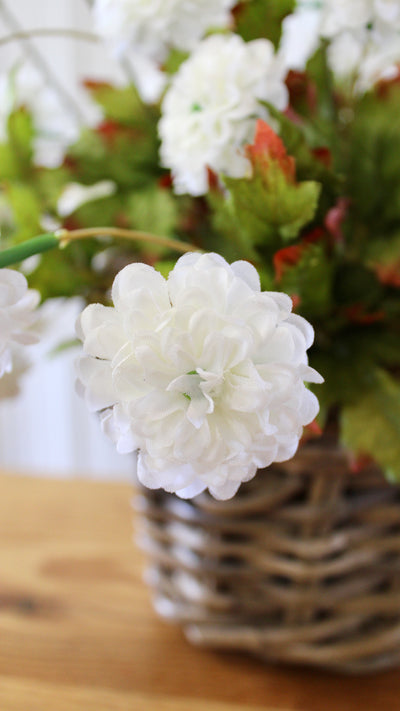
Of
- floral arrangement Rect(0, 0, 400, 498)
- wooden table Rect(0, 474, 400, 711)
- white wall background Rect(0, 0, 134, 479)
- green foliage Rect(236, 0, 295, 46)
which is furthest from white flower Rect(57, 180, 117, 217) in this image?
white wall background Rect(0, 0, 134, 479)

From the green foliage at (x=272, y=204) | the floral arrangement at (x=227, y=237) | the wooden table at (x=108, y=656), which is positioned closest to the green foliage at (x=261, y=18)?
the floral arrangement at (x=227, y=237)

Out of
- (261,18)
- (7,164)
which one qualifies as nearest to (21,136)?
(7,164)

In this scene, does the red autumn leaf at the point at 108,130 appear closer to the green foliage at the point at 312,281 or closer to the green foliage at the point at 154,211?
the green foliage at the point at 154,211

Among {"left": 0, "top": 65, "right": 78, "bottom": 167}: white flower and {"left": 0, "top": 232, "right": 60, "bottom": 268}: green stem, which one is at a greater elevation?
{"left": 0, "top": 65, "right": 78, "bottom": 167}: white flower

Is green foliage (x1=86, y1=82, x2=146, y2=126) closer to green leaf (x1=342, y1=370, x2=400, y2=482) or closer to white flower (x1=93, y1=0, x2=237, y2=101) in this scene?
white flower (x1=93, y1=0, x2=237, y2=101)

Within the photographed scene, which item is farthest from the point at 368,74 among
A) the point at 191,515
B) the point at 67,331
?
the point at 67,331

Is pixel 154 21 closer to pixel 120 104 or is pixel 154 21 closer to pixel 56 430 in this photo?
pixel 120 104

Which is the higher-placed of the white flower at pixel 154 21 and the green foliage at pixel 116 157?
the white flower at pixel 154 21
